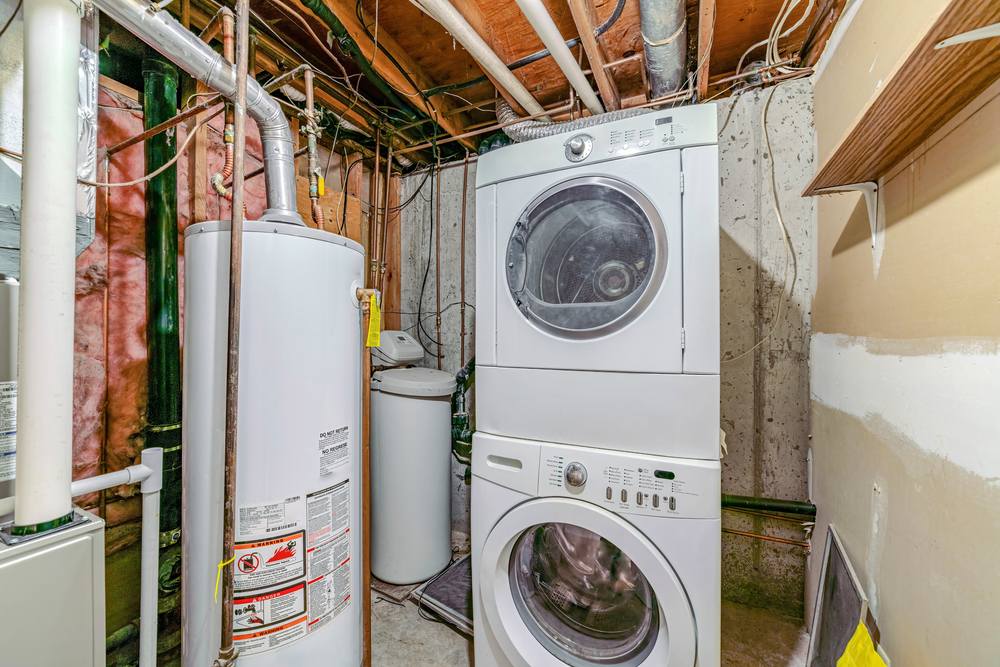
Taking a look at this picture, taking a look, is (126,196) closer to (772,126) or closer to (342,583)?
(342,583)

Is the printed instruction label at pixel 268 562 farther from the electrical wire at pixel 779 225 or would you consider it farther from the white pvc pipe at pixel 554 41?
the electrical wire at pixel 779 225

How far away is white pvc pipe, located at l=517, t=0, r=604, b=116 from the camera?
102 centimetres

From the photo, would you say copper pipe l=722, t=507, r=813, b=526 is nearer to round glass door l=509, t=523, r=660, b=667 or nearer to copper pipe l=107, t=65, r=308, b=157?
round glass door l=509, t=523, r=660, b=667

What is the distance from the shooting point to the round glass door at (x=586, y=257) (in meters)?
1.07

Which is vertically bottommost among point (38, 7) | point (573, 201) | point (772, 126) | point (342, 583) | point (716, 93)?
point (342, 583)

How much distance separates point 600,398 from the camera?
43.1 inches

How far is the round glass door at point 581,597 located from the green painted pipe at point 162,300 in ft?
3.60

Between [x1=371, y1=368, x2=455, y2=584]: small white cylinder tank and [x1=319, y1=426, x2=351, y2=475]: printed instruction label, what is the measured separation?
62 centimetres

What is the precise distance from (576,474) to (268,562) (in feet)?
2.74

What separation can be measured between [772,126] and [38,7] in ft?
7.12

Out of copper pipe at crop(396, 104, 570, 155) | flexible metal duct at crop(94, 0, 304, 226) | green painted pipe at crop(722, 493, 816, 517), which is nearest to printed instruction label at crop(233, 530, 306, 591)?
flexible metal duct at crop(94, 0, 304, 226)

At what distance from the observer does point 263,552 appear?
96cm

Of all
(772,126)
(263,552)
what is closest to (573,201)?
(772,126)

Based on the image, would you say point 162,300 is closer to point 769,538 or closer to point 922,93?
point 922,93
